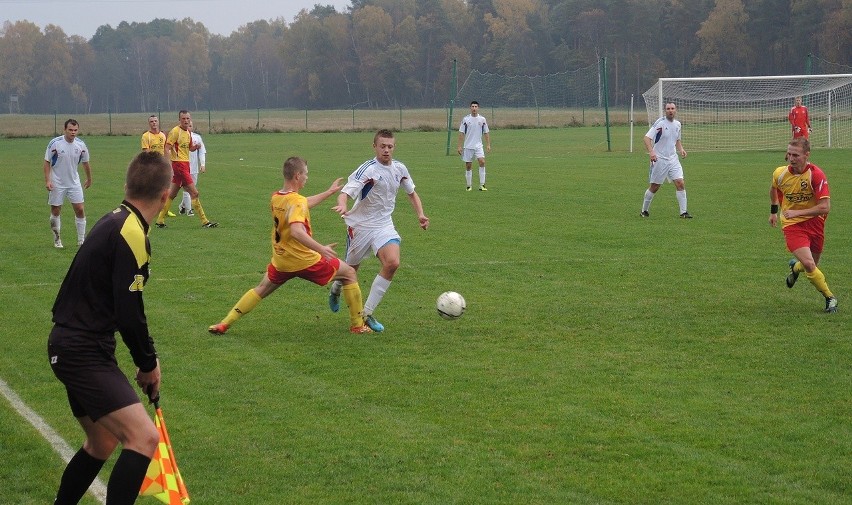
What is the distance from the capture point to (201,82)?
495 feet

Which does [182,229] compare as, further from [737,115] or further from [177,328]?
[737,115]

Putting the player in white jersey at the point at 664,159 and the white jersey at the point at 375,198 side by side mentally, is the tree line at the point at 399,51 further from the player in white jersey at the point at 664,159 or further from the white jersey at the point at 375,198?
the white jersey at the point at 375,198

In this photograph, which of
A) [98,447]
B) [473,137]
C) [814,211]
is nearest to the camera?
[98,447]

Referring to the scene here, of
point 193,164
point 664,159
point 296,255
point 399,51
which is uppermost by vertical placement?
point 399,51

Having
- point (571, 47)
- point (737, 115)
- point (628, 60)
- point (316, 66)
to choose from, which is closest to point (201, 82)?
point (316, 66)

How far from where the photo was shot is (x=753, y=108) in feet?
142

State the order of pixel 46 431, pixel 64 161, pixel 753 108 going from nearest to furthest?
pixel 46 431
pixel 64 161
pixel 753 108

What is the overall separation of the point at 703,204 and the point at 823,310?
10.6m

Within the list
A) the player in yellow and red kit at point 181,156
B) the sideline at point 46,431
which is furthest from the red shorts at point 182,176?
the sideline at point 46,431

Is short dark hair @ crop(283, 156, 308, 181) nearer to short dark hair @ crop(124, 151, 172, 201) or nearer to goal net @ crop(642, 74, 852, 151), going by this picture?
short dark hair @ crop(124, 151, 172, 201)

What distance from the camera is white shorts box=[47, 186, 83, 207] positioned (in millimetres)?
16266

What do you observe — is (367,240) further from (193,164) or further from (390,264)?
(193,164)

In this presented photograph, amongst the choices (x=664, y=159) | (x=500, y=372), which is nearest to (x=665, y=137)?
(x=664, y=159)

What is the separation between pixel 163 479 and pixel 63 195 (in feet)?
40.4
